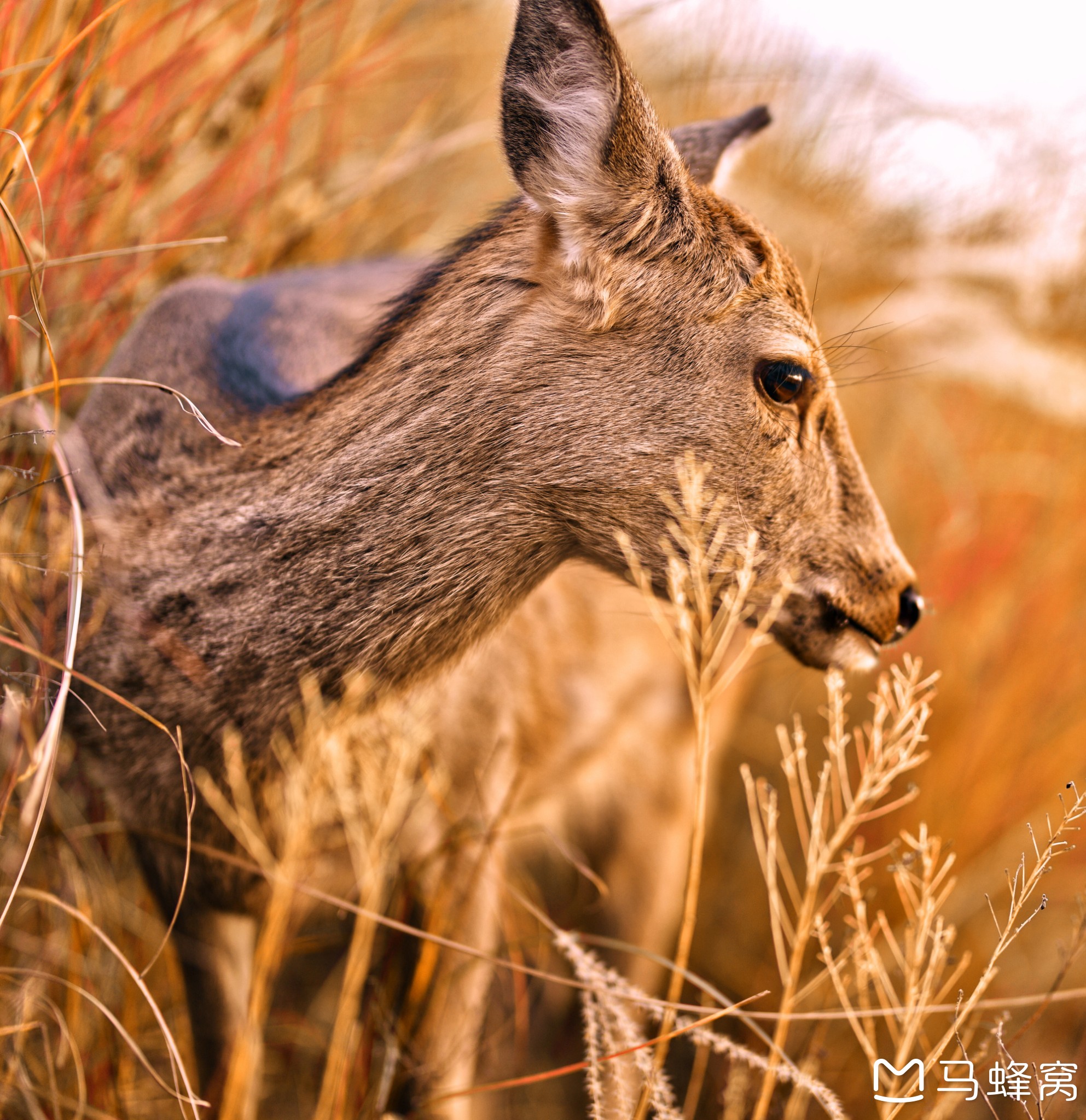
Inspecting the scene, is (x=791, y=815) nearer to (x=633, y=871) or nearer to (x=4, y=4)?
(x=633, y=871)

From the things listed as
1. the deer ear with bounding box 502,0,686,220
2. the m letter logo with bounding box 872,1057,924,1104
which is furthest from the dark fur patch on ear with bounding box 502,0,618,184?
the m letter logo with bounding box 872,1057,924,1104

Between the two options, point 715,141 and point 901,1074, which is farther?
point 715,141

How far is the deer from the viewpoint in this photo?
1670 mm

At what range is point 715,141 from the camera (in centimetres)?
227

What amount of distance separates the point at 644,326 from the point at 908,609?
0.80m

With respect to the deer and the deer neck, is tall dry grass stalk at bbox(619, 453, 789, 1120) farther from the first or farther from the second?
the deer neck

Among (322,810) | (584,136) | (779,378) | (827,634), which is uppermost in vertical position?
(584,136)

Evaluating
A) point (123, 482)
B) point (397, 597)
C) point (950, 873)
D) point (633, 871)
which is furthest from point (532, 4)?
point (950, 873)

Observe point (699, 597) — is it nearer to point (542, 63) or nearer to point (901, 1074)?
point (901, 1074)

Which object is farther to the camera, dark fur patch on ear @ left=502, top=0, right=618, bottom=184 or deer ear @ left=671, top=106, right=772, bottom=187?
deer ear @ left=671, top=106, right=772, bottom=187

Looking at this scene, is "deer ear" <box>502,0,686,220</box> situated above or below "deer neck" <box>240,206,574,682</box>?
above

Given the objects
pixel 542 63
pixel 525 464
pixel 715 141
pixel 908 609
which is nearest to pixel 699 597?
pixel 525 464

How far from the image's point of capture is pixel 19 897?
7.12 ft

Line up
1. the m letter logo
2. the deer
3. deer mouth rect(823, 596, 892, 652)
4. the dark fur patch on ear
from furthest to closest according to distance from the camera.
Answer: deer mouth rect(823, 596, 892, 652), the deer, the dark fur patch on ear, the m letter logo
